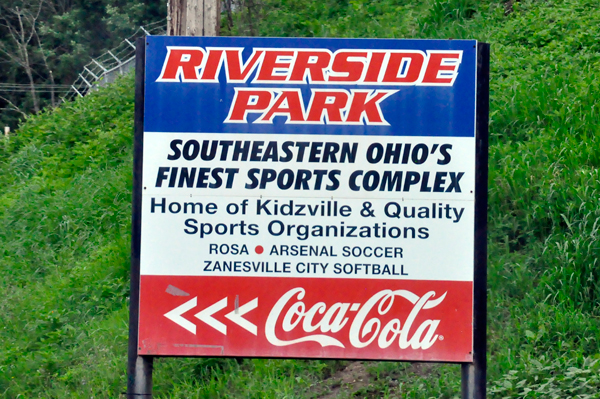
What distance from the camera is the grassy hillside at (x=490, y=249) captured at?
5.23 metres

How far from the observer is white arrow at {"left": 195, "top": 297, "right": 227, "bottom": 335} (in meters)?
3.95

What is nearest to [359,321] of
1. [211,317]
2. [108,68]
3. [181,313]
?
[211,317]

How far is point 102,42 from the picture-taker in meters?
38.2

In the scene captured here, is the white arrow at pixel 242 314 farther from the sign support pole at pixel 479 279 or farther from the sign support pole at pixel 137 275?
the sign support pole at pixel 479 279

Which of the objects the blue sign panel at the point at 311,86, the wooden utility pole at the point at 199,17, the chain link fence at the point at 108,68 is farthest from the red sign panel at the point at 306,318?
the chain link fence at the point at 108,68

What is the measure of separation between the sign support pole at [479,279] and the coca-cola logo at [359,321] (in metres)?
0.20

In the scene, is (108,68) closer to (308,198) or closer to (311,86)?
(311,86)

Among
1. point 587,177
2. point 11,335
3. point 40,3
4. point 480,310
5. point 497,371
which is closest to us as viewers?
point 480,310

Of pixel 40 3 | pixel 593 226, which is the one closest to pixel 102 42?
pixel 40 3

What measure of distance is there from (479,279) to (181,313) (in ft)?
5.20

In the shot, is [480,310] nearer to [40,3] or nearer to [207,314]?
[207,314]

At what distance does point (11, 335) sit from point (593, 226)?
530 centimetres

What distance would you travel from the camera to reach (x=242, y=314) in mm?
3963

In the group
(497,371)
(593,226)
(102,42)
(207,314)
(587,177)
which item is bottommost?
(497,371)
